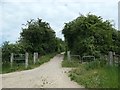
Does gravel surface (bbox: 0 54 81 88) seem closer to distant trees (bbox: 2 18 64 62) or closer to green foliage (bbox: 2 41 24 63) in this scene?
green foliage (bbox: 2 41 24 63)

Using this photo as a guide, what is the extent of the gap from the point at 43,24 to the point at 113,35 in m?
13.6

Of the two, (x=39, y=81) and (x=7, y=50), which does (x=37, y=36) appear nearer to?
(x=7, y=50)

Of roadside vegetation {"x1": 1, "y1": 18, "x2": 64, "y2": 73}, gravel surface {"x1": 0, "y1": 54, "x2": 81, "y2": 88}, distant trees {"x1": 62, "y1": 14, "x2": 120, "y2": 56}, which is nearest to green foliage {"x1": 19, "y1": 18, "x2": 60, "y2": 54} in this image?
roadside vegetation {"x1": 1, "y1": 18, "x2": 64, "y2": 73}

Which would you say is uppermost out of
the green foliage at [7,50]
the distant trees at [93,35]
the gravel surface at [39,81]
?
the distant trees at [93,35]

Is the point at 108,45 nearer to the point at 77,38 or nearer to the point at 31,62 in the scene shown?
the point at 77,38

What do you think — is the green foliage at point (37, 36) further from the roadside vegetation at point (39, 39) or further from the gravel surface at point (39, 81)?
the gravel surface at point (39, 81)

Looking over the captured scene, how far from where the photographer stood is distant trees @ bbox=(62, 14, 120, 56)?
1403 inches

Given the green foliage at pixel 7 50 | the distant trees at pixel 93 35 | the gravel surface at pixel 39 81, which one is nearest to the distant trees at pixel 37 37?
the distant trees at pixel 93 35

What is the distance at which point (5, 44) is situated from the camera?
3069cm

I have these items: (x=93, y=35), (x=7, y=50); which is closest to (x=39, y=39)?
(x=93, y=35)

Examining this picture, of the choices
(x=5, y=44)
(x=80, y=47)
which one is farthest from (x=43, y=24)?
(x=5, y=44)

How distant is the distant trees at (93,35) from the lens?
35.6 m

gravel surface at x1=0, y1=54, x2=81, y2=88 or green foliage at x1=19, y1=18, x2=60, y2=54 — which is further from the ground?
green foliage at x1=19, y1=18, x2=60, y2=54

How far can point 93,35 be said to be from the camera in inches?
1455
